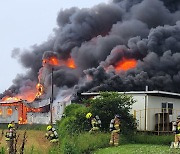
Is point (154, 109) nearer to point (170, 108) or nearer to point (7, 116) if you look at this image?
point (170, 108)

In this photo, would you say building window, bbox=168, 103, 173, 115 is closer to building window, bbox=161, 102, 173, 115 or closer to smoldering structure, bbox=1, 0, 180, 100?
building window, bbox=161, 102, 173, 115

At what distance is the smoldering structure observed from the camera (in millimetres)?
64625

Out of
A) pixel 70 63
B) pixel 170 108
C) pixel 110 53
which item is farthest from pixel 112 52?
pixel 170 108

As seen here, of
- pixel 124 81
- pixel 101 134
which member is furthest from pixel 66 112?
pixel 124 81

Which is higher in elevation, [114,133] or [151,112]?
[151,112]

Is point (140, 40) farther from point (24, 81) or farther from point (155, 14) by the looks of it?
point (24, 81)

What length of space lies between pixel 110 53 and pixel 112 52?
9.26 ft

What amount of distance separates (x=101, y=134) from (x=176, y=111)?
29.0 ft

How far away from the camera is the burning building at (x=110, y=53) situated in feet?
212

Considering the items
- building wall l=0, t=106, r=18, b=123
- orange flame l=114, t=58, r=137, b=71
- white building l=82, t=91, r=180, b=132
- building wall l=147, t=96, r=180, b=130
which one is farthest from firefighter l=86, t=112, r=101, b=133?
orange flame l=114, t=58, r=137, b=71

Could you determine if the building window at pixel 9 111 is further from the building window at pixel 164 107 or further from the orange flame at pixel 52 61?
the building window at pixel 164 107

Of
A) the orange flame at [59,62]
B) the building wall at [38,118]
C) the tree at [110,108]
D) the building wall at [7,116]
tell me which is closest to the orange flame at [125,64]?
the orange flame at [59,62]

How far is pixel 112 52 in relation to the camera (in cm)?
7131

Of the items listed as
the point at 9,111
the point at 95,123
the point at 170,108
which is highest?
the point at 170,108
